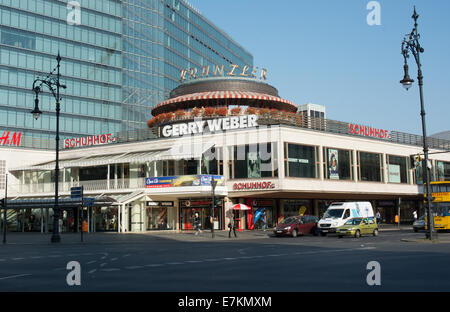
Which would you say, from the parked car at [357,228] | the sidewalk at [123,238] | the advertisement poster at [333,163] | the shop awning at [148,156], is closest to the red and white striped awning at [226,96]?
the shop awning at [148,156]

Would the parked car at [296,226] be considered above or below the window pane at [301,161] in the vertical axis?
below

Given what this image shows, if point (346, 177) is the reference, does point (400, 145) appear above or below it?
above

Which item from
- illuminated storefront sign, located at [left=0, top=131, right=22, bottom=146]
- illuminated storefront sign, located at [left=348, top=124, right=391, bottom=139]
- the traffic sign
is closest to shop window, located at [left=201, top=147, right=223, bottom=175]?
the traffic sign

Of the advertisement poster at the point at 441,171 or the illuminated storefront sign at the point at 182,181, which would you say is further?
the advertisement poster at the point at 441,171

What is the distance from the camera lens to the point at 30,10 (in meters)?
81.6

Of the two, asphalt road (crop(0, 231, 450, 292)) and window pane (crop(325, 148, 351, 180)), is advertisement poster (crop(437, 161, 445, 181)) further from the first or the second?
asphalt road (crop(0, 231, 450, 292))

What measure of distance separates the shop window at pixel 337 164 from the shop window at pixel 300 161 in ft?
5.76

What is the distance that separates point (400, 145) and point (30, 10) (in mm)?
60413

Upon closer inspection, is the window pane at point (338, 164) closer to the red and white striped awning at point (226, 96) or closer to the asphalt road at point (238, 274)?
the red and white striped awning at point (226, 96)

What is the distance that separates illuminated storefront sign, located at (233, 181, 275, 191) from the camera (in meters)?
44.4

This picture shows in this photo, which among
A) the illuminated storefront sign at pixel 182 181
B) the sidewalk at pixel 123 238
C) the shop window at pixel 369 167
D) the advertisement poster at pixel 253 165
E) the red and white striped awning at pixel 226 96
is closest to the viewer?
the sidewalk at pixel 123 238

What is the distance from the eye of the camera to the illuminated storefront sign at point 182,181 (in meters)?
44.2
